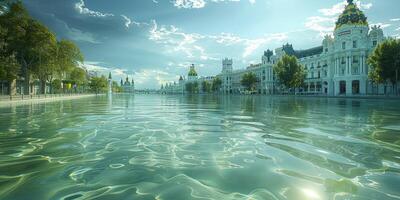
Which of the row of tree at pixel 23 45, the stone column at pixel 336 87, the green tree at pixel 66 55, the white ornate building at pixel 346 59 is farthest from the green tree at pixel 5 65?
the stone column at pixel 336 87

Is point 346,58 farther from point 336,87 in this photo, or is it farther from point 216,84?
point 216,84

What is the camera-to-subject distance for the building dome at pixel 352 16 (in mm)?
71375

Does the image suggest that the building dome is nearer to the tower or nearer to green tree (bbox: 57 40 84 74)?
green tree (bbox: 57 40 84 74)

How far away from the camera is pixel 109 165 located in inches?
231

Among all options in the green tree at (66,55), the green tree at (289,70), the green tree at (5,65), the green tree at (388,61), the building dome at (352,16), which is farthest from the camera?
the green tree at (289,70)

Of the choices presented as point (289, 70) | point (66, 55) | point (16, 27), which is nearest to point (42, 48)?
point (16, 27)

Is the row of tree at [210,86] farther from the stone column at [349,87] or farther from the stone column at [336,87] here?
the stone column at [349,87]

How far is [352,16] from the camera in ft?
237

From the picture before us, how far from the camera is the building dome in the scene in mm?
71375

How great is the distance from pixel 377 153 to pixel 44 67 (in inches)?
2388

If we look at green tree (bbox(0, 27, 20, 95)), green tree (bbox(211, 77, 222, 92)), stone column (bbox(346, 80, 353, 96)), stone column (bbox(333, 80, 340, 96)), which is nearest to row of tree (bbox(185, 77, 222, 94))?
green tree (bbox(211, 77, 222, 92))

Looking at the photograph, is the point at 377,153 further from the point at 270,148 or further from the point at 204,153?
the point at 204,153

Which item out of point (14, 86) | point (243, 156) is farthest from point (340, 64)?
point (14, 86)

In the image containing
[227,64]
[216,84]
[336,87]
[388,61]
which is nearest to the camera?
[388,61]
